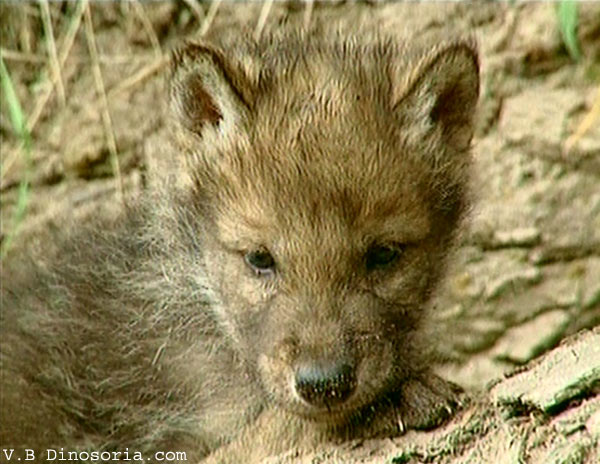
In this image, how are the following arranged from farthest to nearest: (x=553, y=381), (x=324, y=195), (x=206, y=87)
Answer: (x=206, y=87), (x=324, y=195), (x=553, y=381)

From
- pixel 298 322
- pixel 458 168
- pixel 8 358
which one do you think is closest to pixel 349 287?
pixel 298 322

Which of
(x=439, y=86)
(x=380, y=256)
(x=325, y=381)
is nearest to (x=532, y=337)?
(x=439, y=86)

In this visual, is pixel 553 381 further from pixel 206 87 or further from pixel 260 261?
pixel 206 87

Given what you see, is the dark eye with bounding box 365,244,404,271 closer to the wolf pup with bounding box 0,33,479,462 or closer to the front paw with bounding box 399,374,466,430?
the wolf pup with bounding box 0,33,479,462

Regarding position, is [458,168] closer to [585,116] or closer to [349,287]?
[349,287]

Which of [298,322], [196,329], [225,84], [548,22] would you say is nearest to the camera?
[298,322]

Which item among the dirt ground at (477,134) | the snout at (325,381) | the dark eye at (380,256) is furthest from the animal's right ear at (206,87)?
the dirt ground at (477,134)
